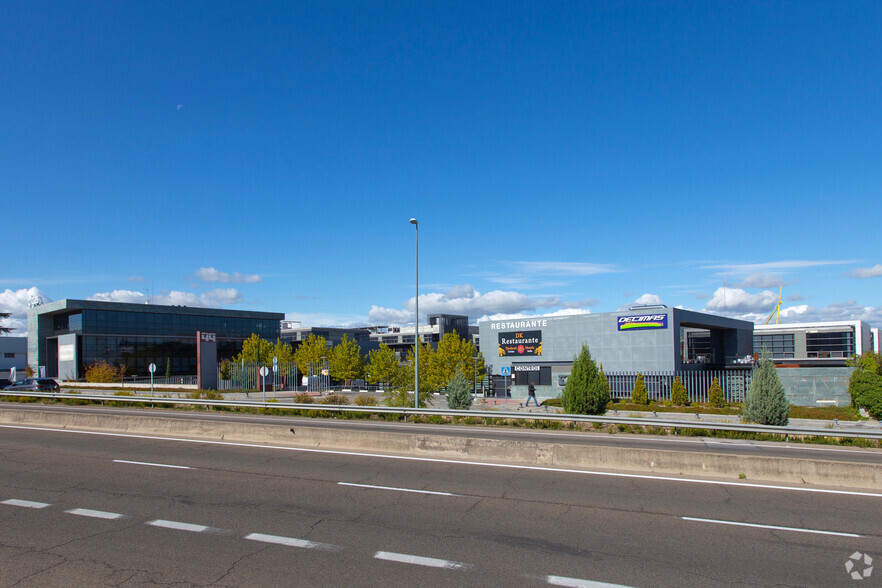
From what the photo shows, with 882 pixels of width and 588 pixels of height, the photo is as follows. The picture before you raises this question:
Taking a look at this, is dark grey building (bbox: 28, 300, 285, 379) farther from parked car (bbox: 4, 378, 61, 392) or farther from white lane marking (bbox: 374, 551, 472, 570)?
white lane marking (bbox: 374, 551, 472, 570)

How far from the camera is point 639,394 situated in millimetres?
47281

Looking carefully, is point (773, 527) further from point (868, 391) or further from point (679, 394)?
point (679, 394)

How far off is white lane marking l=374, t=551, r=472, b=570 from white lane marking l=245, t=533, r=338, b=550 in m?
0.72

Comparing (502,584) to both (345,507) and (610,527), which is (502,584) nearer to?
(610,527)

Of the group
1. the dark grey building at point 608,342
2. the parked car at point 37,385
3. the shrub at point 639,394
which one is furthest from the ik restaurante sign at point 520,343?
the parked car at point 37,385

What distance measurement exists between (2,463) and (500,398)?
146ft

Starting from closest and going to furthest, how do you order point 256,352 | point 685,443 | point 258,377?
1. point 685,443
2. point 258,377
3. point 256,352

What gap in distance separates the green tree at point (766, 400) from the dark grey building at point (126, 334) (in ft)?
262

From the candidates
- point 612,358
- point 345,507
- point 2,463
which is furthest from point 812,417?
point 2,463

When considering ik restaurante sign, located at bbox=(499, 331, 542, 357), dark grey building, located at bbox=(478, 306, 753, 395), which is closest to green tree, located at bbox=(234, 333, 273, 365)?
dark grey building, located at bbox=(478, 306, 753, 395)

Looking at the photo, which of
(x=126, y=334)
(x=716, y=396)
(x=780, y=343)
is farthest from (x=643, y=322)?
(x=126, y=334)

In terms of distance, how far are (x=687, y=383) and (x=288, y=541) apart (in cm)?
4637

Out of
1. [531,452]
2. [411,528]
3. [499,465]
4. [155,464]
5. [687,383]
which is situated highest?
[411,528]

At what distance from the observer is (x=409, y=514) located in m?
9.30
